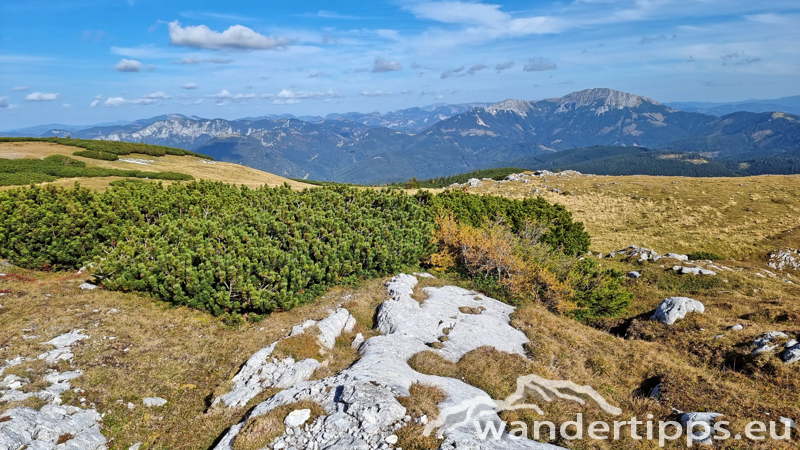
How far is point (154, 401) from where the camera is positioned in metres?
12.5

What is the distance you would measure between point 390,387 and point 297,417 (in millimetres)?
2964

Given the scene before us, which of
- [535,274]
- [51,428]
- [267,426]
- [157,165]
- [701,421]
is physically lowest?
[701,421]

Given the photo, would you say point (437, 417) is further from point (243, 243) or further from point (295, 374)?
point (243, 243)

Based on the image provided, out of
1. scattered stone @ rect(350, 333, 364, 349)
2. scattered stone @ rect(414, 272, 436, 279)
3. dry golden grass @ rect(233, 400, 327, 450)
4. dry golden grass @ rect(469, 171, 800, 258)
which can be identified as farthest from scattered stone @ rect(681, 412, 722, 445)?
dry golden grass @ rect(469, 171, 800, 258)

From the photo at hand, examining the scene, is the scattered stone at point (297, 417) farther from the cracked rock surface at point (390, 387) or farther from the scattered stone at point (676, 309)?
the scattered stone at point (676, 309)

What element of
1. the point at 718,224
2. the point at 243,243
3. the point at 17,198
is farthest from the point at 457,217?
the point at 718,224

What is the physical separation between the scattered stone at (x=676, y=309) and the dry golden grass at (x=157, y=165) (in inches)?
1751

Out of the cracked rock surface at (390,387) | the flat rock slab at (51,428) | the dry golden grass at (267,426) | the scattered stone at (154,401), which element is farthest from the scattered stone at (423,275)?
the flat rock slab at (51,428)

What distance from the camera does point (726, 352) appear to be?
1836 cm

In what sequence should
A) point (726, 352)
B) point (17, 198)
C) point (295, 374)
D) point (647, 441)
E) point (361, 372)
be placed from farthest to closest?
point (17, 198)
point (726, 352)
point (295, 374)
point (361, 372)
point (647, 441)

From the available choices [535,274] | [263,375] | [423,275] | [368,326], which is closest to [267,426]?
[263,375]

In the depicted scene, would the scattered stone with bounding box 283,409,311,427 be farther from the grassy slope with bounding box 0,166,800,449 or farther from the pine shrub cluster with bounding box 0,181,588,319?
the pine shrub cluster with bounding box 0,181,588,319

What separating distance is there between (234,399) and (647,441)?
1365cm

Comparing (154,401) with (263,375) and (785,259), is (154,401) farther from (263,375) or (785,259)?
(785,259)
